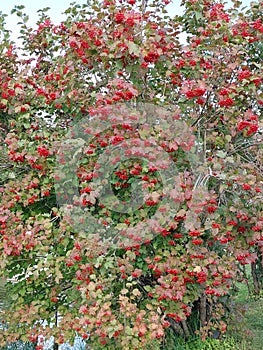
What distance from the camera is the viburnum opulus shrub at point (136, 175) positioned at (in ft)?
9.68

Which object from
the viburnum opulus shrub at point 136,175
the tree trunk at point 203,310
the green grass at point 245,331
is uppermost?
the viburnum opulus shrub at point 136,175

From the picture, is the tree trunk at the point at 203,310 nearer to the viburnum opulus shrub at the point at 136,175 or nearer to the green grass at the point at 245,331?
the viburnum opulus shrub at the point at 136,175

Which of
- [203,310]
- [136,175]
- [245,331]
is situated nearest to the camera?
[136,175]

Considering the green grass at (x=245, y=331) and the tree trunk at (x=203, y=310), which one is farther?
the green grass at (x=245, y=331)

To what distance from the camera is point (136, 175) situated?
3074 millimetres

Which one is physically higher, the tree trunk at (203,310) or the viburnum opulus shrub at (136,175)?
the viburnum opulus shrub at (136,175)

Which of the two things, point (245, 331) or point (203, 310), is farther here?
point (245, 331)

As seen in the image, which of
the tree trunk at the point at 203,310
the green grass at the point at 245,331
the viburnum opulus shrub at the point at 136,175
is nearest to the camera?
the viburnum opulus shrub at the point at 136,175

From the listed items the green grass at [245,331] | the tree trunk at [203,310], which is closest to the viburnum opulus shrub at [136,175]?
the tree trunk at [203,310]

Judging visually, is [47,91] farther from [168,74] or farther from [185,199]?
[185,199]

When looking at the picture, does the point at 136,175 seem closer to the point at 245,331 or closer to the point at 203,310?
the point at 203,310

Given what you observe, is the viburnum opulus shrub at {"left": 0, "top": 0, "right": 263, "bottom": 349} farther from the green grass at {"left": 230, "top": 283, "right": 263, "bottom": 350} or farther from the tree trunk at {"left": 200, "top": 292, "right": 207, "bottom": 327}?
the green grass at {"left": 230, "top": 283, "right": 263, "bottom": 350}

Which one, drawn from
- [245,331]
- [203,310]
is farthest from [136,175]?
[245,331]

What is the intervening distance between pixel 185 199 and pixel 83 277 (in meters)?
0.89
